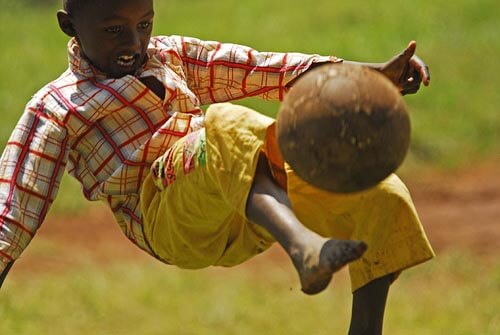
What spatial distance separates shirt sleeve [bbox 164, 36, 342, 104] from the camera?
195 inches

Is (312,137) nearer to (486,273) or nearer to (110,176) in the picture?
(110,176)

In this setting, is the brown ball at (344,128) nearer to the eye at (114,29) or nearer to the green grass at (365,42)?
the eye at (114,29)

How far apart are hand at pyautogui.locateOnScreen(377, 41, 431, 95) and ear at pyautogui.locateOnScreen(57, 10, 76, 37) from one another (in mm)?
1001

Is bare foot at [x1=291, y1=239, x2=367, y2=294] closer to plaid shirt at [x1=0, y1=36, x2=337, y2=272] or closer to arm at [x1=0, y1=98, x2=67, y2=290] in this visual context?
plaid shirt at [x1=0, y1=36, x2=337, y2=272]

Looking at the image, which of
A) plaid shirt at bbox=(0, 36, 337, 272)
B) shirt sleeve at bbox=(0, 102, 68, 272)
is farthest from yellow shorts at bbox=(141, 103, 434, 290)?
shirt sleeve at bbox=(0, 102, 68, 272)

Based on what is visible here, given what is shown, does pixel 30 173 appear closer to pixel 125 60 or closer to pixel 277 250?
pixel 125 60

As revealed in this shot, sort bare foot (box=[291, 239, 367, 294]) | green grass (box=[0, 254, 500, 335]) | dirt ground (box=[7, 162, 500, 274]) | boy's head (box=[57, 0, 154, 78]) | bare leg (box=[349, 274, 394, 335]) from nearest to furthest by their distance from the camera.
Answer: bare foot (box=[291, 239, 367, 294]), bare leg (box=[349, 274, 394, 335]), boy's head (box=[57, 0, 154, 78]), green grass (box=[0, 254, 500, 335]), dirt ground (box=[7, 162, 500, 274])

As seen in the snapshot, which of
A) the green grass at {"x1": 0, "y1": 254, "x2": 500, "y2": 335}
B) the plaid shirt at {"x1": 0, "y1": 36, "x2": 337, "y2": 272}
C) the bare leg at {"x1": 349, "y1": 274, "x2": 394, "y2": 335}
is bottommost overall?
the green grass at {"x1": 0, "y1": 254, "x2": 500, "y2": 335}

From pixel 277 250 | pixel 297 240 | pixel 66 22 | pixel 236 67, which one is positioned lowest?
pixel 277 250

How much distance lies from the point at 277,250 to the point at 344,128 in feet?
22.1

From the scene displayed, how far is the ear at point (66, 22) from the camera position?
4695 millimetres

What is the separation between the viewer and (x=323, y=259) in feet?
11.6

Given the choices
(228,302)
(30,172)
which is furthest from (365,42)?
(30,172)

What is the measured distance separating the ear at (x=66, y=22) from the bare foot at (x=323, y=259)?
1.41 metres
